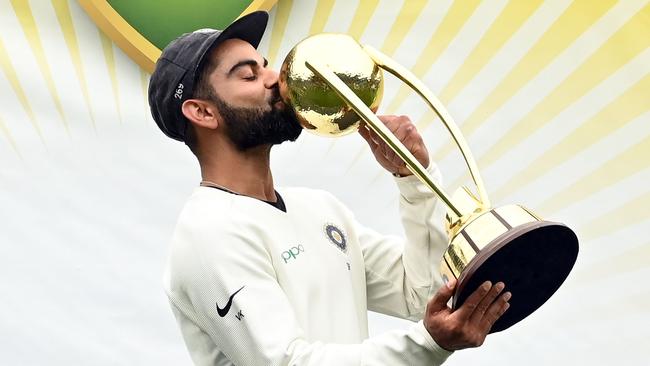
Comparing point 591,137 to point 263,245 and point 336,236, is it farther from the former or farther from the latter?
point 263,245

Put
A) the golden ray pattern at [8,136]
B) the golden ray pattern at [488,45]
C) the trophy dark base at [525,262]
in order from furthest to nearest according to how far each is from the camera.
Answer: the golden ray pattern at [488,45], the golden ray pattern at [8,136], the trophy dark base at [525,262]

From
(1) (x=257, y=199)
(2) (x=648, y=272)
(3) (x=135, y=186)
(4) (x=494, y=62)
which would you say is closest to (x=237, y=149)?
(1) (x=257, y=199)

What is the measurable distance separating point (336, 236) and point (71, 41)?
75cm

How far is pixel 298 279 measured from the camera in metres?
1.38

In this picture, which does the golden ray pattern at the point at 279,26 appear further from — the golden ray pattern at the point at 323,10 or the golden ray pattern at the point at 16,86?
the golden ray pattern at the point at 16,86

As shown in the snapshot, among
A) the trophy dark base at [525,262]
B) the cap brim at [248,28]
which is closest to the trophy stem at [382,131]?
the trophy dark base at [525,262]

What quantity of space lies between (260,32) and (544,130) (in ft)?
2.32

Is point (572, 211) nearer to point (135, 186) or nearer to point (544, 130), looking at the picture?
point (544, 130)

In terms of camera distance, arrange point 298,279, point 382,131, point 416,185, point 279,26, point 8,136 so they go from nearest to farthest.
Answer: point 382,131, point 298,279, point 416,185, point 8,136, point 279,26

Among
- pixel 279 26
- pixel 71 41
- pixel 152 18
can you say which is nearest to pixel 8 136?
pixel 71 41

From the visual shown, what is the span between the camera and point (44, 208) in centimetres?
194

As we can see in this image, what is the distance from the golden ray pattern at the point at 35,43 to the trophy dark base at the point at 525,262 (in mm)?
1052

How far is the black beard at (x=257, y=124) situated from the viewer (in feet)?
4.73

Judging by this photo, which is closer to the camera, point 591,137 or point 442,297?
point 442,297
